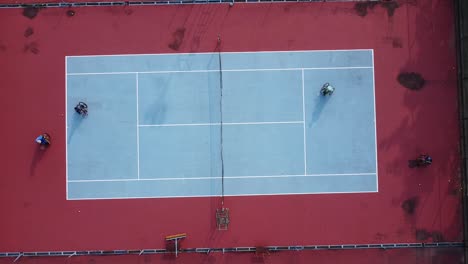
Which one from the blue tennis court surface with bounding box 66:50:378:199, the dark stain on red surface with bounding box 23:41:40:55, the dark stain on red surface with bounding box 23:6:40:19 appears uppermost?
the dark stain on red surface with bounding box 23:6:40:19

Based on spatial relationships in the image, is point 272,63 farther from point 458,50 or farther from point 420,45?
point 458,50

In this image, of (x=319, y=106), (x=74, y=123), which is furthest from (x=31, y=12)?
(x=319, y=106)

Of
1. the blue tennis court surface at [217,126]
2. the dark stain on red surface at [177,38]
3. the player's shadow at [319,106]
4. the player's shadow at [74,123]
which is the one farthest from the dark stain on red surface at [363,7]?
the player's shadow at [74,123]

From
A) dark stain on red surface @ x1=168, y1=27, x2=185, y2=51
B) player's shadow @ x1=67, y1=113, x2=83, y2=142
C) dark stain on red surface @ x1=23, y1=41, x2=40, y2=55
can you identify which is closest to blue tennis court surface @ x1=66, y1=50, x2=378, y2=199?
player's shadow @ x1=67, y1=113, x2=83, y2=142

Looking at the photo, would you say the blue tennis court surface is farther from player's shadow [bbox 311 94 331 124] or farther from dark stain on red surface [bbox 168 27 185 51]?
dark stain on red surface [bbox 168 27 185 51]

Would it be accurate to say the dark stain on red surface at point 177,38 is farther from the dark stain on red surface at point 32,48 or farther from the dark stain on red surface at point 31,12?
the dark stain on red surface at point 31,12

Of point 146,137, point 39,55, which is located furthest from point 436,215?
point 39,55
